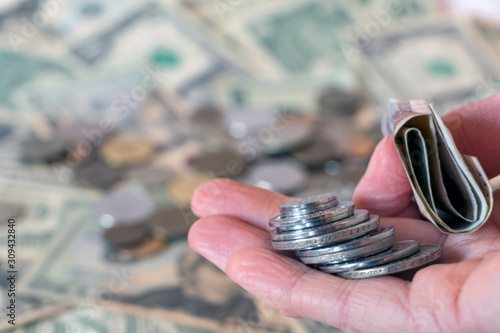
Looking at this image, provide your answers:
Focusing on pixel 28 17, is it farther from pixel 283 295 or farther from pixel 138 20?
pixel 283 295

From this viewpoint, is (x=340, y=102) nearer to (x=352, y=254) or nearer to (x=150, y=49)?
(x=150, y=49)

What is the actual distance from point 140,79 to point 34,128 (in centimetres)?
57

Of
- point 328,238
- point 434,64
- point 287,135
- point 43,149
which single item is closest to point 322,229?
point 328,238

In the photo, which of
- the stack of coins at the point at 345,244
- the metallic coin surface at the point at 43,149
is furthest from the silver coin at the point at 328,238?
the metallic coin surface at the point at 43,149

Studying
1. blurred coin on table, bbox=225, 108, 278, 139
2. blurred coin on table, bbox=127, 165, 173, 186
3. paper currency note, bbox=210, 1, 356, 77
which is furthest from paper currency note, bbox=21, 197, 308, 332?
paper currency note, bbox=210, 1, 356, 77

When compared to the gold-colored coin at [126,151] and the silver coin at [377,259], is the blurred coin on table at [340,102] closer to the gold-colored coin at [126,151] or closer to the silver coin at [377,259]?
the gold-colored coin at [126,151]

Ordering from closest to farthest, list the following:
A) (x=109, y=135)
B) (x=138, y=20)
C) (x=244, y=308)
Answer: (x=244, y=308)
(x=109, y=135)
(x=138, y=20)

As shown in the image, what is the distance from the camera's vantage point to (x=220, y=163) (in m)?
2.26

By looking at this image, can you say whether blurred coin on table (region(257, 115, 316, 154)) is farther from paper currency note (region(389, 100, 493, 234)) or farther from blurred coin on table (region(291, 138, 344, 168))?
paper currency note (region(389, 100, 493, 234))

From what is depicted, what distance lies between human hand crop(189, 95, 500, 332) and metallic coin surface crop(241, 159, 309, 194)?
81cm

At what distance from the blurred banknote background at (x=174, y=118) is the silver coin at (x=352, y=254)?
1.85 feet

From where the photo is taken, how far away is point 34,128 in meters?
2.49

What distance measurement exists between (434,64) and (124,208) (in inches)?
70.9

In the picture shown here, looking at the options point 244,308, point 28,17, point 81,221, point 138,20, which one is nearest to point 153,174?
point 81,221
